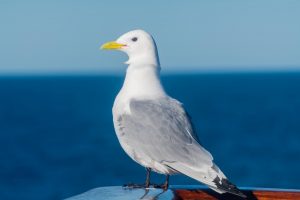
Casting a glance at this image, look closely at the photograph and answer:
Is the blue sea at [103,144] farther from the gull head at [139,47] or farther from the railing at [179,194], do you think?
the railing at [179,194]

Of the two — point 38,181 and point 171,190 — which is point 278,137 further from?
point 171,190

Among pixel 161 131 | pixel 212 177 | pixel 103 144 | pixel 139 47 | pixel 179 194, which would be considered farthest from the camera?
pixel 103 144

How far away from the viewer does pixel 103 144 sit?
1667 inches

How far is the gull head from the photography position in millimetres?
4391

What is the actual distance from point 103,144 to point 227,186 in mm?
38955

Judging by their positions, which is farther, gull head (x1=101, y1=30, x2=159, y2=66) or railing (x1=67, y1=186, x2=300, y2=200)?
gull head (x1=101, y1=30, x2=159, y2=66)

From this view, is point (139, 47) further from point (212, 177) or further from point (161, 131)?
point (212, 177)

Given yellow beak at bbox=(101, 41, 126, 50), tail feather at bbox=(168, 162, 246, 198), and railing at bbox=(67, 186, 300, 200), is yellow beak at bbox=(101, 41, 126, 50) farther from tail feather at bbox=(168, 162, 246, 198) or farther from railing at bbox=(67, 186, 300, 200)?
railing at bbox=(67, 186, 300, 200)

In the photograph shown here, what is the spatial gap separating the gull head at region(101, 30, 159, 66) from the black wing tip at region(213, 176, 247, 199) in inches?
35.5

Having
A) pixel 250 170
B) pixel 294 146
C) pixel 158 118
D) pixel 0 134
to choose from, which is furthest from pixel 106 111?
pixel 158 118

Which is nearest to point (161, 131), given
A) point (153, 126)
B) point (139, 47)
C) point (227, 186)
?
point (153, 126)

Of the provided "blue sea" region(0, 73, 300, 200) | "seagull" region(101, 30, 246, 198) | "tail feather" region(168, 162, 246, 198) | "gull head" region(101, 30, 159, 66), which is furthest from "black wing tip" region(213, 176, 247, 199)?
"blue sea" region(0, 73, 300, 200)

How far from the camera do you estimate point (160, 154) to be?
13.8 feet

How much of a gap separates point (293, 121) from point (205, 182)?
50.0 m
